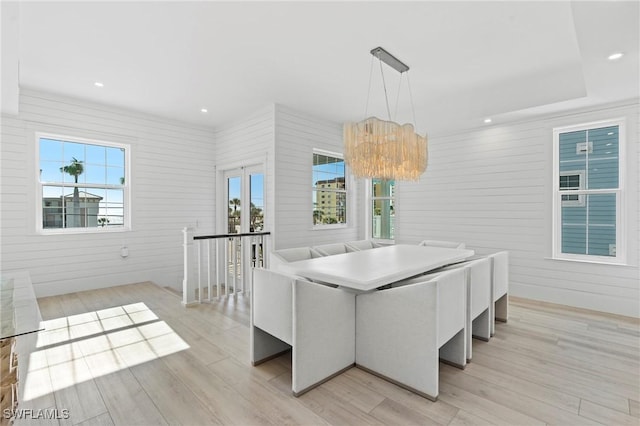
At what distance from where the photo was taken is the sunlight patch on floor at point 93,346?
2.30 metres

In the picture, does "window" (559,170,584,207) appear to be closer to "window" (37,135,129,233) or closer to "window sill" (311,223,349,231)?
"window sill" (311,223,349,231)

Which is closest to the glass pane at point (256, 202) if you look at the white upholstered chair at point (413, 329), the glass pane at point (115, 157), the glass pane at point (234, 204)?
the glass pane at point (234, 204)

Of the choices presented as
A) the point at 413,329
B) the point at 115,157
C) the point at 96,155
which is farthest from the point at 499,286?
the point at 96,155

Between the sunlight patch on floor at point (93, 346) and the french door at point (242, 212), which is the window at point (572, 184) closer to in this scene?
the french door at point (242, 212)

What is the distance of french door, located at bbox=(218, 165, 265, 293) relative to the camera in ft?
15.9

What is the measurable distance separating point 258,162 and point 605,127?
4.91 m

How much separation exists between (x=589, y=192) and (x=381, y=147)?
126 inches

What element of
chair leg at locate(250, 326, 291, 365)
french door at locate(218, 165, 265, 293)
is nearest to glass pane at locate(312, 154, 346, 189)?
french door at locate(218, 165, 265, 293)

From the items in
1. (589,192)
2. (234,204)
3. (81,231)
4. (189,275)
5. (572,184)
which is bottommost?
(189,275)

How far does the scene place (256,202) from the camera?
5.32 meters

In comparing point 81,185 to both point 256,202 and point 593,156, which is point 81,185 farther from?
point 593,156

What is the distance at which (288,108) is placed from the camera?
15.8 feet

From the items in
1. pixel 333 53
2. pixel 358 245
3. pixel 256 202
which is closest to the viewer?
pixel 333 53

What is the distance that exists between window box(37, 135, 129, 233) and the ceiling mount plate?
171 inches
